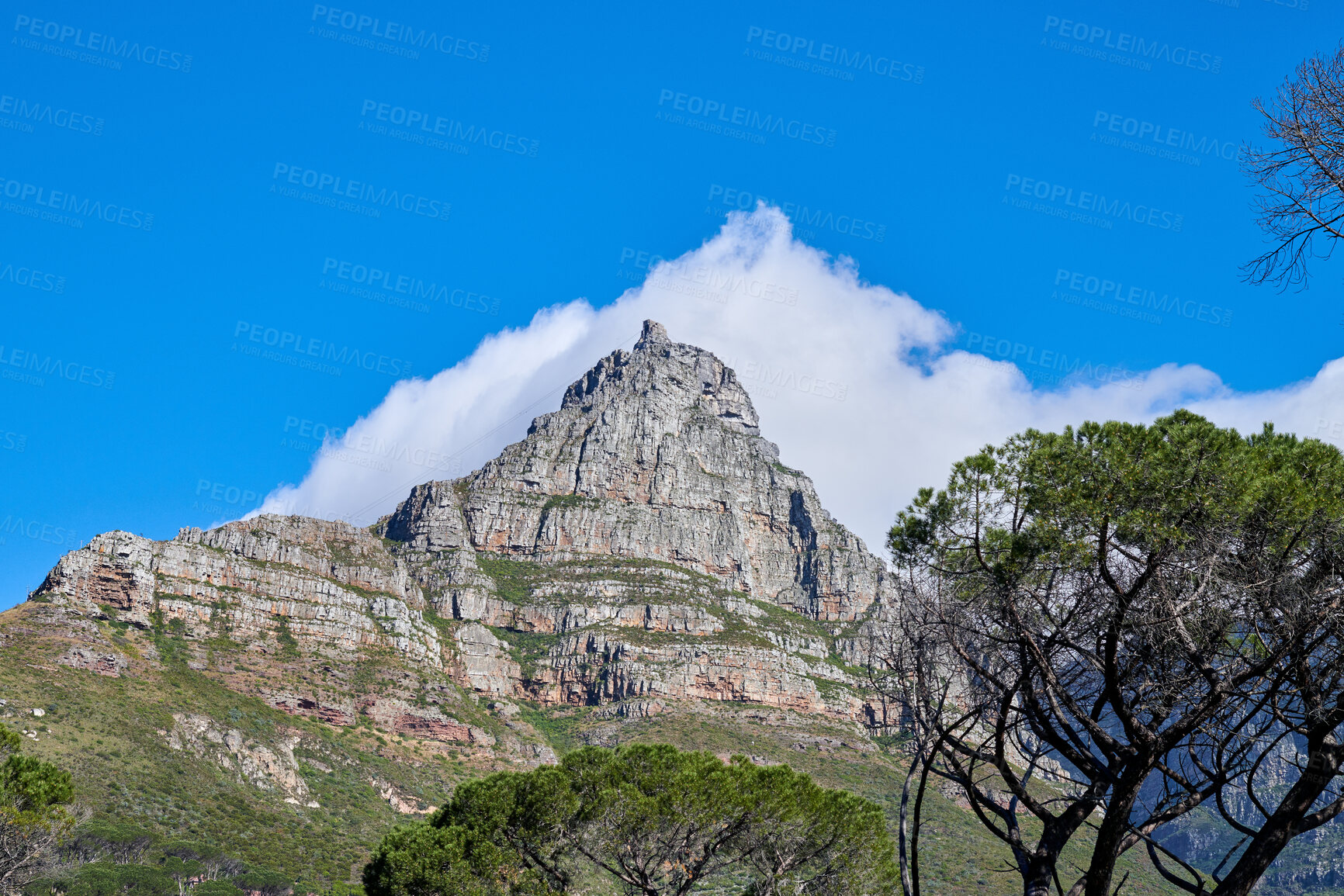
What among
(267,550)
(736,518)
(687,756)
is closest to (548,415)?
(736,518)

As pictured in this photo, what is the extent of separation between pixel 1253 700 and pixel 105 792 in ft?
190

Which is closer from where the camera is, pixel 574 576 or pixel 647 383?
pixel 574 576

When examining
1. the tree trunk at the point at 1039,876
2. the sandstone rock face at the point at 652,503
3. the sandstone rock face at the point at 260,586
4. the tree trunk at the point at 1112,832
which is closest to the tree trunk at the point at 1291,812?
the tree trunk at the point at 1112,832

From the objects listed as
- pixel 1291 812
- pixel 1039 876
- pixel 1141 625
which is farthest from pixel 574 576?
pixel 1291 812

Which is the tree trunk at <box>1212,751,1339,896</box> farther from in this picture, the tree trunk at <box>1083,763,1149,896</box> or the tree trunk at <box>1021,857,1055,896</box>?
the tree trunk at <box>1021,857,1055,896</box>

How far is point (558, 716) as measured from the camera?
4269 inches

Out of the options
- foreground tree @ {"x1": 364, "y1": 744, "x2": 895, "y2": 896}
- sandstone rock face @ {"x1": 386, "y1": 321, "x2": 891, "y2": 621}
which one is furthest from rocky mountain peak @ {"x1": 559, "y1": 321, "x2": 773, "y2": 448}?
foreground tree @ {"x1": 364, "y1": 744, "x2": 895, "y2": 896}

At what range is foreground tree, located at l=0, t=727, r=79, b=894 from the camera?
25312 millimetres

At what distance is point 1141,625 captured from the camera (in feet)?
26.0

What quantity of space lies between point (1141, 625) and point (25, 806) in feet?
105

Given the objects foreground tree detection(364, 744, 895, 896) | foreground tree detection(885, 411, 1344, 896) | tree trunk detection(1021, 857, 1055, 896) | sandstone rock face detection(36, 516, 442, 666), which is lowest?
foreground tree detection(364, 744, 895, 896)

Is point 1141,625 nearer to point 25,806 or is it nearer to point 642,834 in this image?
point 642,834

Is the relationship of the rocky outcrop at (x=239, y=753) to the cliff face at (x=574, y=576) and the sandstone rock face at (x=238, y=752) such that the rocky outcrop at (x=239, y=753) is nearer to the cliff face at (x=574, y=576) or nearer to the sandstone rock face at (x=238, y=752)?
the sandstone rock face at (x=238, y=752)

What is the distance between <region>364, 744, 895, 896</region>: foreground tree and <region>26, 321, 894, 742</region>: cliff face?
3960 centimetres
